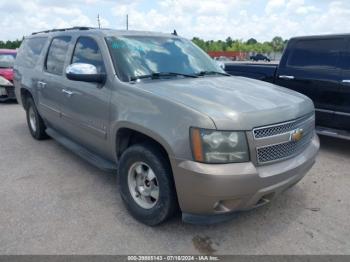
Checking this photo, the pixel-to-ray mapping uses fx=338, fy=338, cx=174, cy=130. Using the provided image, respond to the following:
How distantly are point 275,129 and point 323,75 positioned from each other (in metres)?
3.37

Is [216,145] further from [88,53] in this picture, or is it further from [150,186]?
[88,53]

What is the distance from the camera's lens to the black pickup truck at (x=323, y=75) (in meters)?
5.51

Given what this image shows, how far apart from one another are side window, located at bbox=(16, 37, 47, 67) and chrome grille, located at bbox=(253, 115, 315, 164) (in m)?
4.36

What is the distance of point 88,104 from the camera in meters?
4.00

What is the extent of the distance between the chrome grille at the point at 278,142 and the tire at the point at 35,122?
4.47 m

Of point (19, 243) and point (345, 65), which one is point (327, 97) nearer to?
point (345, 65)

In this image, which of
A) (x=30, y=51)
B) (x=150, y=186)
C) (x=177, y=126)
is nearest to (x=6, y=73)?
(x=30, y=51)

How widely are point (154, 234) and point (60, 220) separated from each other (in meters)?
1.01

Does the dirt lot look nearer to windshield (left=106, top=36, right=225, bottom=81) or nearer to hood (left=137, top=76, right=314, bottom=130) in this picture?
hood (left=137, top=76, right=314, bottom=130)

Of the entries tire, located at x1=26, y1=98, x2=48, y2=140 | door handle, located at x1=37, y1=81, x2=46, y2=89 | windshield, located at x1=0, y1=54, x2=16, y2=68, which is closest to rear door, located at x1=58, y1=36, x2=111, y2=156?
door handle, located at x1=37, y1=81, x2=46, y2=89

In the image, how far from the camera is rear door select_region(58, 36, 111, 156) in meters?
3.78

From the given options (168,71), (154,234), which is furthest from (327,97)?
(154,234)

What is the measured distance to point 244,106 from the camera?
2936mm

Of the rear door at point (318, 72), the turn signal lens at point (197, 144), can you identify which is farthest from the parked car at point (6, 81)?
the turn signal lens at point (197, 144)
